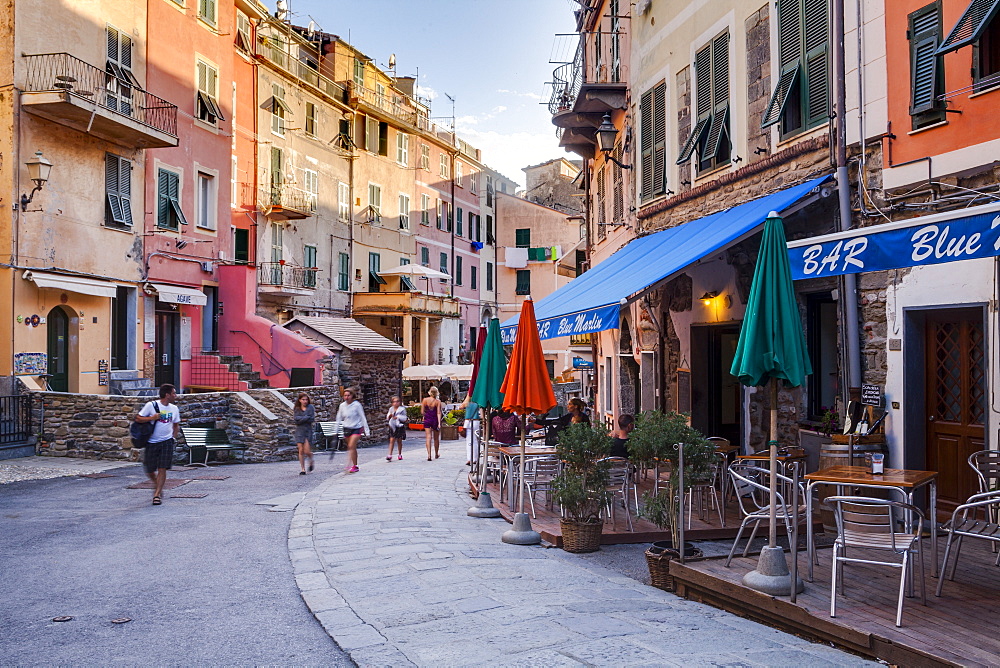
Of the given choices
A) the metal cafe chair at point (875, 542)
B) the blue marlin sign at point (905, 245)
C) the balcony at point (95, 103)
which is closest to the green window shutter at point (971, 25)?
the blue marlin sign at point (905, 245)

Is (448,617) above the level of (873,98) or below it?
below

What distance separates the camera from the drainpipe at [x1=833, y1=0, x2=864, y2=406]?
905 cm

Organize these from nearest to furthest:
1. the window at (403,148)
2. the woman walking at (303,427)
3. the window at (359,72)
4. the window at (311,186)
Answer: the woman walking at (303,427) → the window at (311,186) → the window at (359,72) → the window at (403,148)

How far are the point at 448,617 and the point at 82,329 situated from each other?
1679 centimetres

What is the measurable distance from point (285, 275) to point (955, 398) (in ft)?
85.5

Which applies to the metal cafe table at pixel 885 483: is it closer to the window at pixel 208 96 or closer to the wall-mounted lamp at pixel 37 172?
the wall-mounted lamp at pixel 37 172

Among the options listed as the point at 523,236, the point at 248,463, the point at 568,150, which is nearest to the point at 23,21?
the point at 248,463

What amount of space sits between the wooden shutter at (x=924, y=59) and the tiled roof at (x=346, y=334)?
19834 mm

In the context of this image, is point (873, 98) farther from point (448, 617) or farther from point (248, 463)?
point (248, 463)

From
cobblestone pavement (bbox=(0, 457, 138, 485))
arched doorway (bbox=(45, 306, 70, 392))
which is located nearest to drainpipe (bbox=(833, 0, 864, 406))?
cobblestone pavement (bbox=(0, 457, 138, 485))

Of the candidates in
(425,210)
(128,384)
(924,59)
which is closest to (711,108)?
(924,59)

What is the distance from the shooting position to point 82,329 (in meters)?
19.5

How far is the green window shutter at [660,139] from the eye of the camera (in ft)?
46.2

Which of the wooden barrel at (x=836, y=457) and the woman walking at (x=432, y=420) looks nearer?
the wooden barrel at (x=836, y=457)
